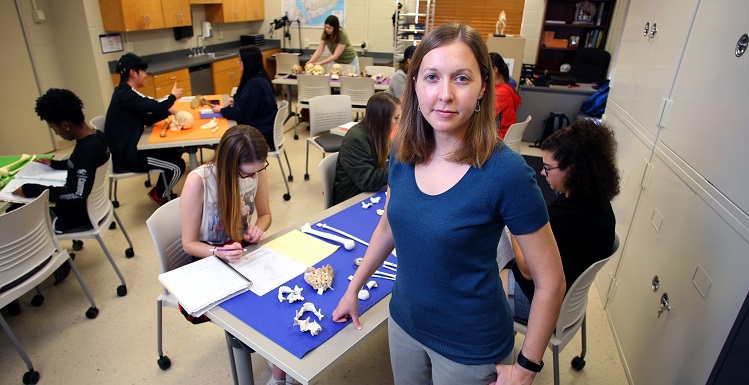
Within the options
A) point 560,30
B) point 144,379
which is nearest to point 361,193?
point 144,379

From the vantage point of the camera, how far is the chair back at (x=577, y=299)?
158cm

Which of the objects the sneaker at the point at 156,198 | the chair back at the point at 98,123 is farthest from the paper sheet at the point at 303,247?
the chair back at the point at 98,123

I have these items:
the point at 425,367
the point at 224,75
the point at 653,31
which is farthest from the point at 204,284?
the point at 224,75

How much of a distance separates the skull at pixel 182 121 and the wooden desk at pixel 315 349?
2406 mm

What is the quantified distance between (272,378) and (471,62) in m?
1.65

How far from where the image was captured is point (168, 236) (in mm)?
1840

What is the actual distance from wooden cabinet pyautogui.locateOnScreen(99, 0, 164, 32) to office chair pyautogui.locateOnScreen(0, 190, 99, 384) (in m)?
3.60

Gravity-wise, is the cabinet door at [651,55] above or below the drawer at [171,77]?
above

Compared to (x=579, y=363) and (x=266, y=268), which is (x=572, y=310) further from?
(x=266, y=268)

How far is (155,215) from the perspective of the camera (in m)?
1.78

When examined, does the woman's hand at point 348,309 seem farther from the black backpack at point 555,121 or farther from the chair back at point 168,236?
the black backpack at point 555,121

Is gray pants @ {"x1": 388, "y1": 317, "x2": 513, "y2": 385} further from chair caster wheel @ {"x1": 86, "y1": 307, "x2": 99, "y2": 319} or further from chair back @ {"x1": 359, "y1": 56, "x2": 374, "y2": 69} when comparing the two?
chair back @ {"x1": 359, "y1": 56, "x2": 374, "y2": 69}

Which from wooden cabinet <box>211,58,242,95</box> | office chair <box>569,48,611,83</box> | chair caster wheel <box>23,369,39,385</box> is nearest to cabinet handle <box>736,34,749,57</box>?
chair caster wheel <box>23,369,39,385</box>

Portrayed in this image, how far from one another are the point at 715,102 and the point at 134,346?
2.94m
